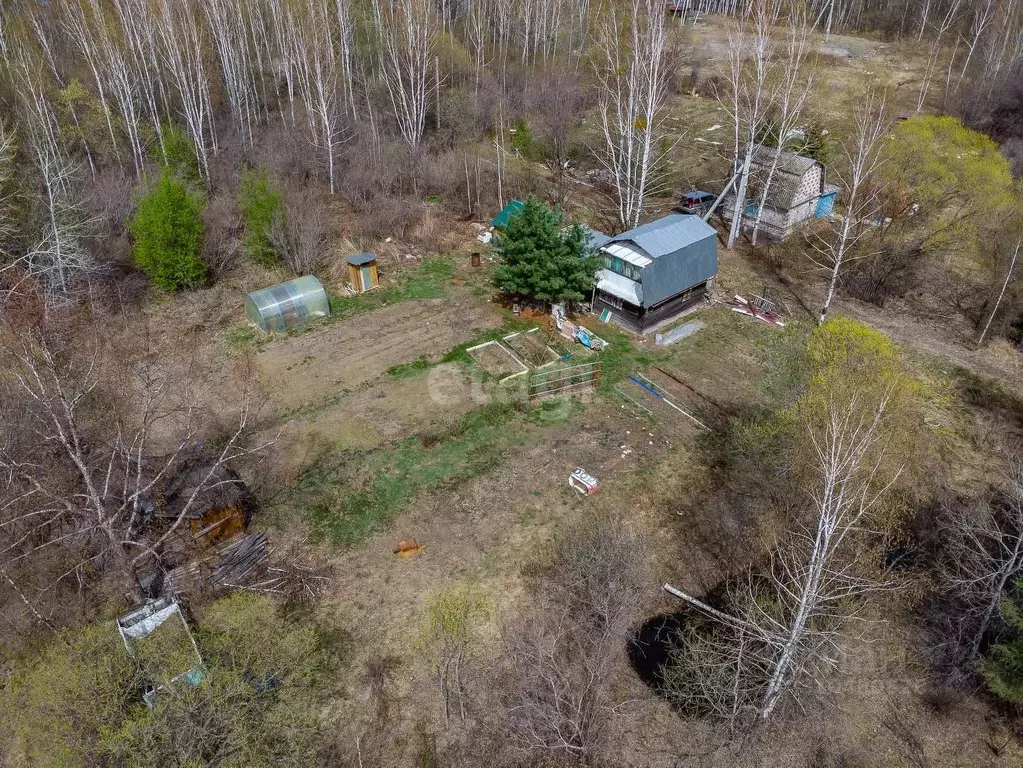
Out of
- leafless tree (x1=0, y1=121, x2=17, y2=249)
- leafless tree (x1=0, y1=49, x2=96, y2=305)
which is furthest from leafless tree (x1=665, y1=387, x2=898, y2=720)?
leafless tree (x1=0, y1=121, x2=17, y2=249)

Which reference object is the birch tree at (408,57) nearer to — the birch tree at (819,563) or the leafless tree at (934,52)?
the birch tree at (819,563)

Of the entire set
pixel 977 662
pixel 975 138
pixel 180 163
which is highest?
pixel 975 138

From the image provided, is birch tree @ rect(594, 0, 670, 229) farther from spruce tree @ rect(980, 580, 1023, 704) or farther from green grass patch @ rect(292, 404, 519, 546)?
spruce tree @ rect(980, 580, 1023, 704)

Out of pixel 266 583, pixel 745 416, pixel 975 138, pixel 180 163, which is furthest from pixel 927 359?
pixel 180 163

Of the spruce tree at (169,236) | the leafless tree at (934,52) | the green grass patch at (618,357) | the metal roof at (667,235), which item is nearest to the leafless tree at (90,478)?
the spruce tree at (169,236)

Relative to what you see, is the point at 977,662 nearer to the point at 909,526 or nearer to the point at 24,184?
the point at 909,526
